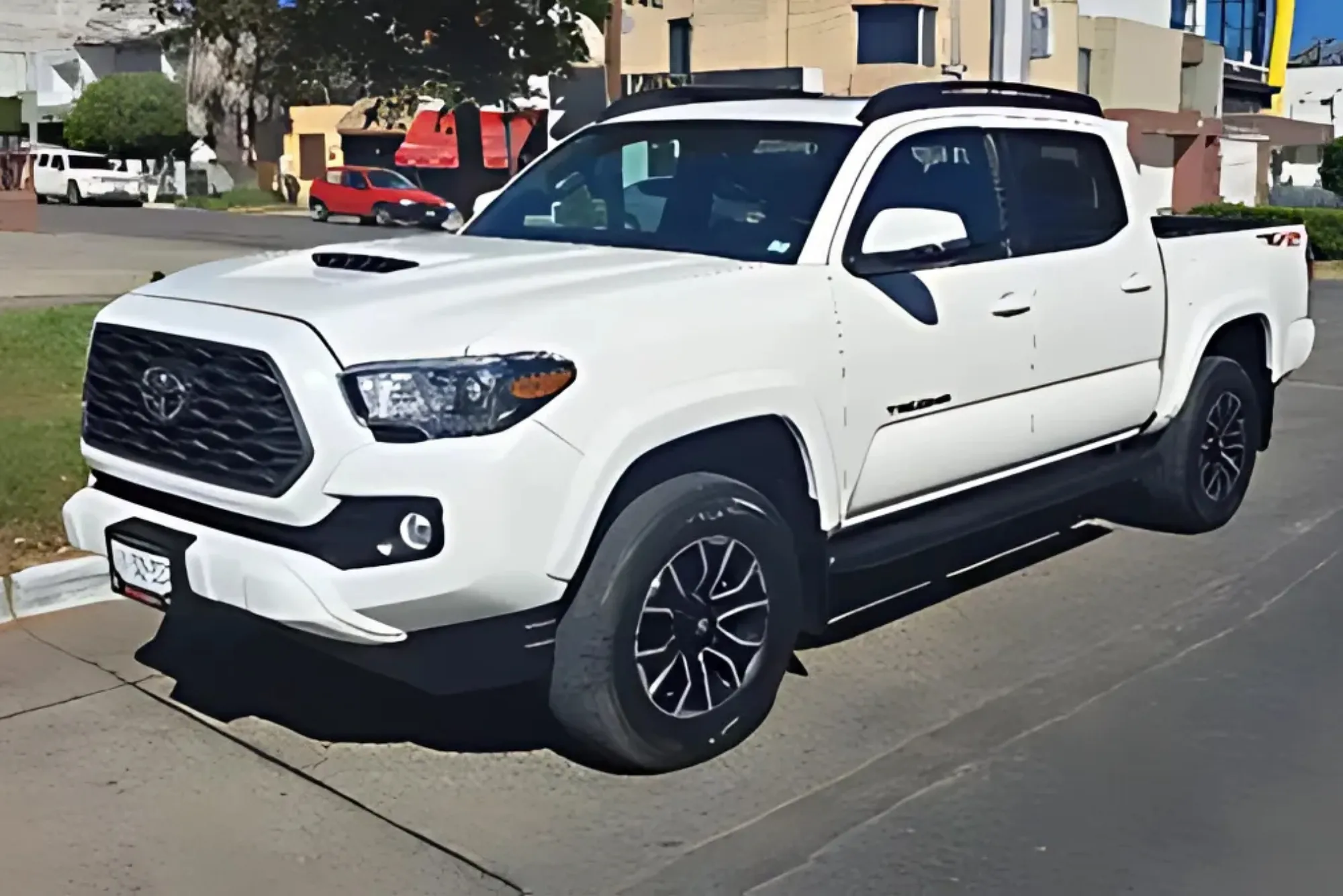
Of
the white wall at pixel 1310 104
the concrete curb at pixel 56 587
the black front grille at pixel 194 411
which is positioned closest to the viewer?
the black front grille at pixel 194 411

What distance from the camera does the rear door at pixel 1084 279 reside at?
572 centimetres

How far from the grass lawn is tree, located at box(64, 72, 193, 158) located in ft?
129

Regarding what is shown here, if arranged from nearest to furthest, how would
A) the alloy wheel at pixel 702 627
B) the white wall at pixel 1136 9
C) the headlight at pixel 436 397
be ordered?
the headlight at pixel 436 397
the alloy wheel at pixel 702 627
the white wall at pixel 1136 9

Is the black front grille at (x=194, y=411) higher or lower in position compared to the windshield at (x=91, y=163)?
lower

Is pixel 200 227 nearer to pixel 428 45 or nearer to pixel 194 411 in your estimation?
pixel 428 45

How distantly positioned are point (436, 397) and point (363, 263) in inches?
38.2

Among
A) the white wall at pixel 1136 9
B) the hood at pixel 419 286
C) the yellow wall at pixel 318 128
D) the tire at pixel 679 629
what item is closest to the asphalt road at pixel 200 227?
the yellow wall at pixel 318 128

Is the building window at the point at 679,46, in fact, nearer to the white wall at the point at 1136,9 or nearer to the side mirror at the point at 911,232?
the white wall at the point at 1136,9

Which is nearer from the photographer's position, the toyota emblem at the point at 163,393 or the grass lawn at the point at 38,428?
the toyota emblem at the point at 163,393

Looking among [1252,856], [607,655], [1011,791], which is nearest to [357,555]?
[607,655]

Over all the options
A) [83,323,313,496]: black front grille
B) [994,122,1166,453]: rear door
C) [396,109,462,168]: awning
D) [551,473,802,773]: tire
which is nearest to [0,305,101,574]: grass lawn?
[83,323,313,496]: black front grille

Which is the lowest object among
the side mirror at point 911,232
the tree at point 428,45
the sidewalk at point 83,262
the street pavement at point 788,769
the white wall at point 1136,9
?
the street pavement at point 788,769

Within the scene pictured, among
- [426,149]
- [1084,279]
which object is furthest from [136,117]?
[1084,279]

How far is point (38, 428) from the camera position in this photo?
8211mm
